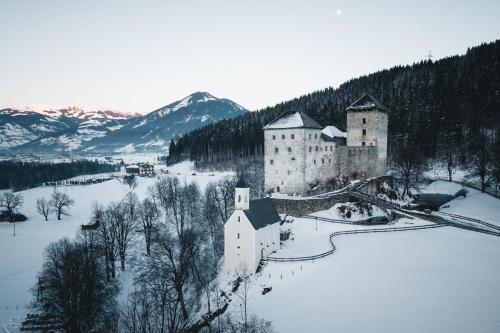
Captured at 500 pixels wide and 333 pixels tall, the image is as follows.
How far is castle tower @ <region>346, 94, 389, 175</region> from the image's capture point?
5847cm

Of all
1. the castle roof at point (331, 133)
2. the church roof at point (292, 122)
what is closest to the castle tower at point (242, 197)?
the church roof at point (292, 122)

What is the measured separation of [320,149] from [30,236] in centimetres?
4879

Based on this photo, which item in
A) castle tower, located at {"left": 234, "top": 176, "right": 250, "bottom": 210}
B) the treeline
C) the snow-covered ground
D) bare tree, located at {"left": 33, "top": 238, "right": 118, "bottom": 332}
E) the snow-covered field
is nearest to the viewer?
the snow-covered ground

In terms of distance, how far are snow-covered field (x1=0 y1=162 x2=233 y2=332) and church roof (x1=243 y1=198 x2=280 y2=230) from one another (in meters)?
22.9

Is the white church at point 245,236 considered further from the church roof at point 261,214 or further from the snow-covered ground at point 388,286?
the snow-covered ground at point 388,286

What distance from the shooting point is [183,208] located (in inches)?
2223

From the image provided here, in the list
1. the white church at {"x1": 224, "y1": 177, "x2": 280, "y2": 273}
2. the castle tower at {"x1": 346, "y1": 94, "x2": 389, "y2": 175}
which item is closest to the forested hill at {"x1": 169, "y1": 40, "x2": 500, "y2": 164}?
the castle tower at {"x1": 346, "y1": 94, "x2": 389, "y2": 175}

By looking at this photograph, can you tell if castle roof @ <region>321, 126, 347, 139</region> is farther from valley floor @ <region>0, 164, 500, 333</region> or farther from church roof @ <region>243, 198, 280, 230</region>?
church roof @ <region>243, 198, 280, 230</region>

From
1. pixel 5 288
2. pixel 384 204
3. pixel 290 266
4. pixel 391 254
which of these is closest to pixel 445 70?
pixel 384 204

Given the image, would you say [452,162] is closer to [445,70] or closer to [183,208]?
[445,70]

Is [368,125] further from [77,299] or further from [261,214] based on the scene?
[77,299]

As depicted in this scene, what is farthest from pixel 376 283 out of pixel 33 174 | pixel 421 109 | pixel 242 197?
pixel 33 174

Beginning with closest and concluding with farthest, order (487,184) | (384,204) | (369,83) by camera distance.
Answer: (384,204) → (487,184) → (369,83)

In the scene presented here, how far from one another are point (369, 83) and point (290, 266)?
9994 cm
